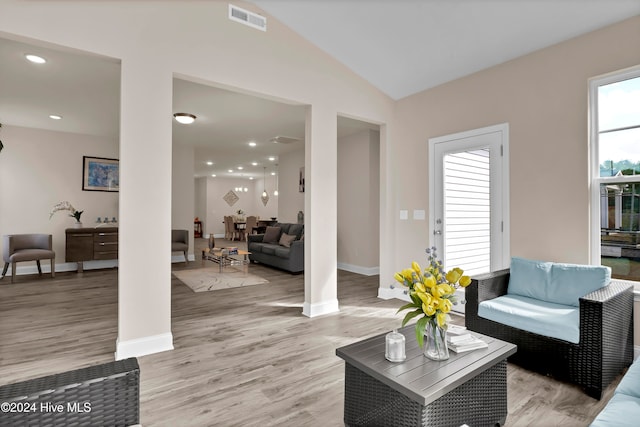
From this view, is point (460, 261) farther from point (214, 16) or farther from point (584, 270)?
point (214, 16)

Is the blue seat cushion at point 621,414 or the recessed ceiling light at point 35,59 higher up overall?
the recessed ceiling light at point 35,59

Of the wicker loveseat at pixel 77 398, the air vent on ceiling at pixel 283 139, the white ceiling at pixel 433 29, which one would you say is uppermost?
the white ceiling at pixel 433 29

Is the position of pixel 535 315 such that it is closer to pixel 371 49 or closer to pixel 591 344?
pixel 591 344

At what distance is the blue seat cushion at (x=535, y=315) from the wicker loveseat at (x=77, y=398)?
260 centimetres

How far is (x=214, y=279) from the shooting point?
5699 millimetres

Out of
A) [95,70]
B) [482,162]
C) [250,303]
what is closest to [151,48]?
[95,70]

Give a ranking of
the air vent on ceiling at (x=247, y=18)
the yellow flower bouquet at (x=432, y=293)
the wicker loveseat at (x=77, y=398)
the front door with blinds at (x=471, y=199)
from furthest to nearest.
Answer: the front door with blinds at (x=471, y=199), the air vent on ceiling at (x=247, y=18), the yellow flower bouquet at (x=432, y=293), the wicker loveseat at (x=77, y=398)

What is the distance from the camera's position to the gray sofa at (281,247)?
625 centimetres

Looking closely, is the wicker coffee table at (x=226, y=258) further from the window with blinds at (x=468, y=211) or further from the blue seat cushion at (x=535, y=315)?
the blue seat cushion at (x=535, y=315)

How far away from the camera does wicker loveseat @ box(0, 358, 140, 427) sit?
94 centimetres

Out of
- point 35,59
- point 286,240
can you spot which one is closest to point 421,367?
point 35,59

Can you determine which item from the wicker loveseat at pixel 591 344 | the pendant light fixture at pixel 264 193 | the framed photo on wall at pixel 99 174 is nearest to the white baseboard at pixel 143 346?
the wicker loveseat at pixel 591 344

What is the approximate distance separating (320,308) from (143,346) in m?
1.88

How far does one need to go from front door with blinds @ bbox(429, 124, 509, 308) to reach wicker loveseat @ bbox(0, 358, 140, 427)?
11.7 feet
